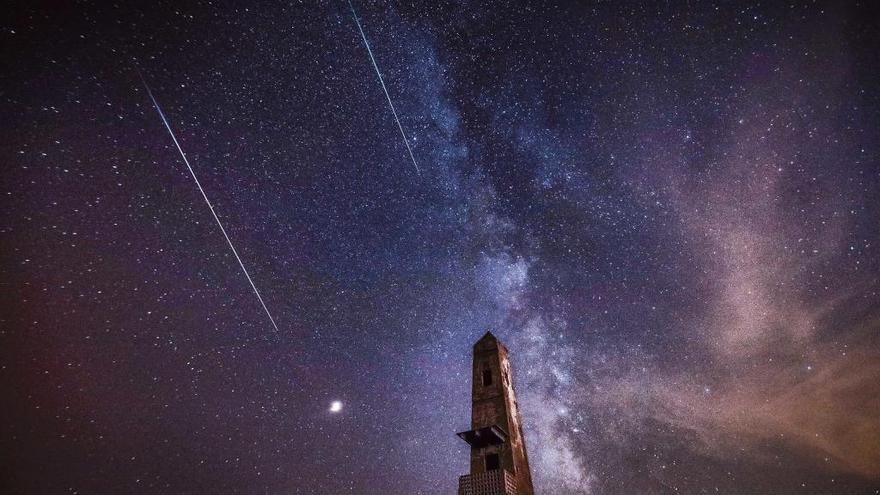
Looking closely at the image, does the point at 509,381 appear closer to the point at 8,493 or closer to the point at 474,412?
the point at 474,412

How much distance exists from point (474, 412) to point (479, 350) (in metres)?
4.52

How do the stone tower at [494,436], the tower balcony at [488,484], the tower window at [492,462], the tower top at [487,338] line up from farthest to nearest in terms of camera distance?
the tower top at [487,338], the tower window at [492,462], the stone tower at [494,436], the tower balcony at [488,484]

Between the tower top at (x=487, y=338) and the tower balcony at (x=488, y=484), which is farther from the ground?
the tower top at (x=487, y=338)

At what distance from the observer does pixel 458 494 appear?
1881cm

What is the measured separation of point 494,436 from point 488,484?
129 inches

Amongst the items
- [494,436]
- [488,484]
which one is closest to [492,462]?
[494,436]

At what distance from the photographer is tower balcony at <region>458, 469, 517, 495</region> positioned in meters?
18.1

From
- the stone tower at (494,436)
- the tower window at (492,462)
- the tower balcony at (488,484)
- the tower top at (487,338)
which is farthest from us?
the tower top at (487,338)

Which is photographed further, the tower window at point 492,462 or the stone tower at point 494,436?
the tower window at point 492,462

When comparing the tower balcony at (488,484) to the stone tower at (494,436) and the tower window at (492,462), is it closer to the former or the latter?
the stone tower at (494,436)

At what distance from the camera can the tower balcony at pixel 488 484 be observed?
714 inches

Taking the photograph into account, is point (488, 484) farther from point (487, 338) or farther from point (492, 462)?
point (487, 338)

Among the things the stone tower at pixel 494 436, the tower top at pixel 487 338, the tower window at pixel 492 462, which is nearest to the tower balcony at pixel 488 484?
the stone tower at pixel 494 436

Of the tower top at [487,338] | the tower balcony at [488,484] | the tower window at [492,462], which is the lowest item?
the tower balcony at [488,484]
